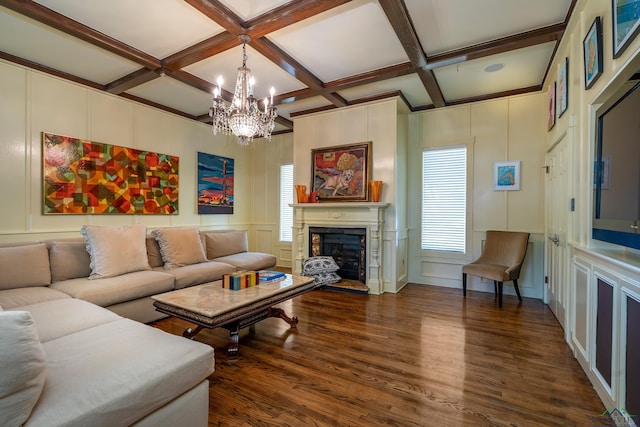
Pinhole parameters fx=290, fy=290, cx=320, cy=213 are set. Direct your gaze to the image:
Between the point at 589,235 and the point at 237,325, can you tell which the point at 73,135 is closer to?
the point at 237,325

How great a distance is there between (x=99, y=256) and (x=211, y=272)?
45.9 inches

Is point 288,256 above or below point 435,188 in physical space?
below

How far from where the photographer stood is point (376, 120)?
4.46m

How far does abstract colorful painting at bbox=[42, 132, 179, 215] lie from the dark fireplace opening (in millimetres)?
2484

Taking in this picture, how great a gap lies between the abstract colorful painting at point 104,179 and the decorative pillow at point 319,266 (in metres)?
2.45

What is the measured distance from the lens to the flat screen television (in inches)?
60.2

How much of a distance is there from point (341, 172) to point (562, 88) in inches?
111

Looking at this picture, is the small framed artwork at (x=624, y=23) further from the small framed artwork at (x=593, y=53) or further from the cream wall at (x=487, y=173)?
the cream wall at (x=487, y=173)

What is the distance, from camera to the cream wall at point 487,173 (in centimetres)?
410

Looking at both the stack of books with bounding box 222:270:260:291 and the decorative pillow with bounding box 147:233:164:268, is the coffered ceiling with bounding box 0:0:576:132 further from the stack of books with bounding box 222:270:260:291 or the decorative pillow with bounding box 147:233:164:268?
the stack of books with bounding box 222:270:260:291

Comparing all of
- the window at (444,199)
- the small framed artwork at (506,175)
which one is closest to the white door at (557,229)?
the small framed artwork at (506,175)

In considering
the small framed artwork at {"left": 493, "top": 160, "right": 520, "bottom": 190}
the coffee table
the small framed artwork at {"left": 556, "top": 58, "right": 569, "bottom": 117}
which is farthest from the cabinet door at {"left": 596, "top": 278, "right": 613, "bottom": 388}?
the small framed artwork at {"left": 493, "top": 160, "right": 520, "bottom": 190}

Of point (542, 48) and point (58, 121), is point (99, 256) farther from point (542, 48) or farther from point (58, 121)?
point (542, 48)

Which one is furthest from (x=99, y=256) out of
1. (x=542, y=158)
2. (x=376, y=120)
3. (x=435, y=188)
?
(x=542, y=158)
